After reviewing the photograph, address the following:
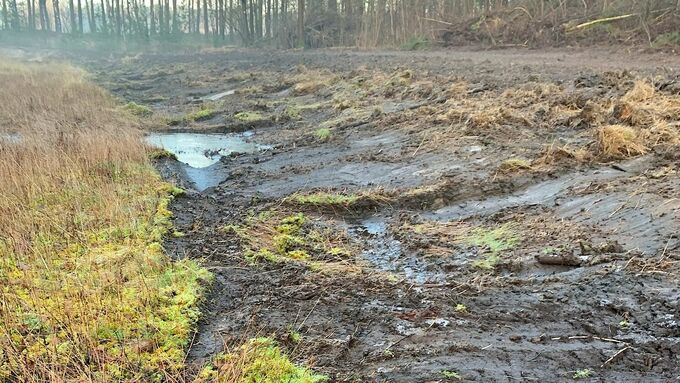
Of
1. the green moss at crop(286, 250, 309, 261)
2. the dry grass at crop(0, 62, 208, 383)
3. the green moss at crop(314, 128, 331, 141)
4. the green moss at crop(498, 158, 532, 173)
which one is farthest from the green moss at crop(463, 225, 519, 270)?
the green moss at crop(314, 128, 331, 141)

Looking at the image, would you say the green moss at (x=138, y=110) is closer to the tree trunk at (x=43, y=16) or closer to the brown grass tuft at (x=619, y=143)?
the brown grass tuft at (x=619, y=143)

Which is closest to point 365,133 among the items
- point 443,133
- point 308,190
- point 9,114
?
point 443,133

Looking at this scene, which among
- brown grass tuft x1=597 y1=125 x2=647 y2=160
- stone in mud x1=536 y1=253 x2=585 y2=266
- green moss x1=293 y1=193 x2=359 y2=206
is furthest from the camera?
green moss x1=293 y1=193 x2=359 y2=206

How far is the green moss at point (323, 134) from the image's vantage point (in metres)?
10.6

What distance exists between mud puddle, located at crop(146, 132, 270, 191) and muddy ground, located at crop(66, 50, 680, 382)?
0.63 ft

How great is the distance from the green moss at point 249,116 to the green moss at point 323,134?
342cm

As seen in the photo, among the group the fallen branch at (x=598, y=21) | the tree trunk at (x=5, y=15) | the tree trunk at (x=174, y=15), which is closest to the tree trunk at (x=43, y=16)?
the tree trunk at (x=5, y=15)

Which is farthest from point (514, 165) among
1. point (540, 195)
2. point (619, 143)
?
point (619, 143)

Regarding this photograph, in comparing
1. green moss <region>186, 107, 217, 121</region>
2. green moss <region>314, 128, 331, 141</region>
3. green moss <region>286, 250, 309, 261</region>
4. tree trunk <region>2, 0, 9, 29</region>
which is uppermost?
tree trunk <region>2, 0, 9, 29</region>

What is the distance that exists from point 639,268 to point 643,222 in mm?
835

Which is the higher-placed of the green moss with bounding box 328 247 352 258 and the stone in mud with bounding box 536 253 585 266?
the stone in mud with bounding box 536 253 585 266

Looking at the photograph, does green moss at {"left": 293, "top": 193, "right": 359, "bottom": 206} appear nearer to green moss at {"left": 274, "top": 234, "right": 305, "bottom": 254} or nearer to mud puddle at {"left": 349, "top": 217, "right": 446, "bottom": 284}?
mud puddle at {"left": 349, "top": 217, "right": 446, "bottom": 284}

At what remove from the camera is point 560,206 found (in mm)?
5816

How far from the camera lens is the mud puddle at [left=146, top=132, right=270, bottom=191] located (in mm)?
9573
